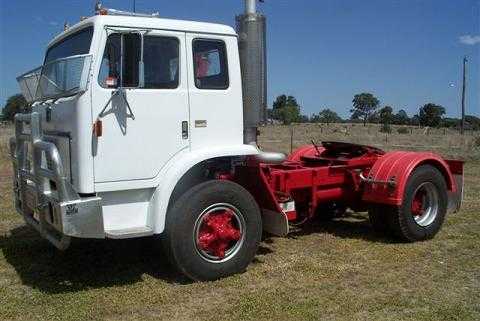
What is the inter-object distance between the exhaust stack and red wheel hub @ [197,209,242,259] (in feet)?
3.02

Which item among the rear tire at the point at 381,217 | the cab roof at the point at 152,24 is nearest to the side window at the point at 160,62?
the cab roof at the point at 152,24

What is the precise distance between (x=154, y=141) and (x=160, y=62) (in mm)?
767

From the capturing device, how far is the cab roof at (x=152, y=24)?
5207mm

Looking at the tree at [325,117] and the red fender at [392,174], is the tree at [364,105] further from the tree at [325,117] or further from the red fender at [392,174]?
the red fender at [392,174]

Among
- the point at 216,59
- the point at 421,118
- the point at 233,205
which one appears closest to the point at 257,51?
the point at 216,59

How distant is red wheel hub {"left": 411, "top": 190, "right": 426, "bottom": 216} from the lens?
299 inches

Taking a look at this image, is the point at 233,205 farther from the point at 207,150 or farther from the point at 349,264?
the point at 349,264

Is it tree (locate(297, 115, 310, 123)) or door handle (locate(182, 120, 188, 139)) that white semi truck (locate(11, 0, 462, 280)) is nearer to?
door handle (locate(182, 120, 188, 139))

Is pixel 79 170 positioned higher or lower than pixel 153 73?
lower

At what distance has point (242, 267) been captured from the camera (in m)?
5.89

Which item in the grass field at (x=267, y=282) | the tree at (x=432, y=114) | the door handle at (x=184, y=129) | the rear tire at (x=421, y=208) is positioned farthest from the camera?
the tree at (x=432, y=114)

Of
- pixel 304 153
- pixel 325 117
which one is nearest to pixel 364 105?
pixel 325 117

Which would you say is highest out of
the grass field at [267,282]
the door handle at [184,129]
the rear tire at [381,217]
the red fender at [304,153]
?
the door handle at [184,129]

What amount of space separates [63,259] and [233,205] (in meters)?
2.20
